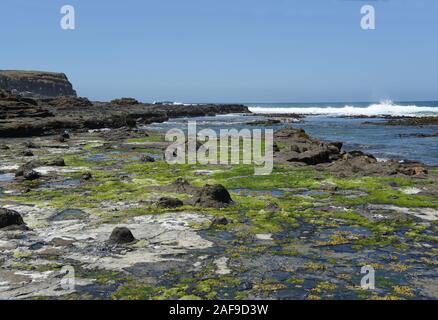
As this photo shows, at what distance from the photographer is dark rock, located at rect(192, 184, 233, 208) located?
1744cm

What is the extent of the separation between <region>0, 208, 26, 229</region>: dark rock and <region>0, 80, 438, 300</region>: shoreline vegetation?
0.03m

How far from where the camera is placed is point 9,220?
46.8 feet

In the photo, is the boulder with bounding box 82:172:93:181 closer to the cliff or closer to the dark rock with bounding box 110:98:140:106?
the dark rock with bounding box 110:98:140:106

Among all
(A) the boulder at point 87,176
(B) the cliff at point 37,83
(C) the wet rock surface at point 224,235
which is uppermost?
(B) the cliff at point 37,83

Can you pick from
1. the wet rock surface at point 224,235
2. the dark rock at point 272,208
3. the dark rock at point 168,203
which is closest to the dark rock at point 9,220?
the wet rock surface at point 224,235

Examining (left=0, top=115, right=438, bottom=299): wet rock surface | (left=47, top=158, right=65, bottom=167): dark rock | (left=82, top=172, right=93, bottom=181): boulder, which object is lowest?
(left=0, top=115, right=438, bottom=299): wet rock surface

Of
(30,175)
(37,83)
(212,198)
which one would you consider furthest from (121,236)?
Result: (37,83)

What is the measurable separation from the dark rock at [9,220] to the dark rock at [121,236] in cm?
325

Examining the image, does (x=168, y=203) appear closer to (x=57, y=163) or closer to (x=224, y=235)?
(x=224, y=235)

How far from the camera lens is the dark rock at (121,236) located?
509 inches

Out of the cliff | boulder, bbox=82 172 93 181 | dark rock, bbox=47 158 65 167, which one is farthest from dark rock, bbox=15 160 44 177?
the cliff

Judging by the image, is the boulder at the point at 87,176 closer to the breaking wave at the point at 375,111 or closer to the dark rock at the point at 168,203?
the dark rock at the point at 168,203
